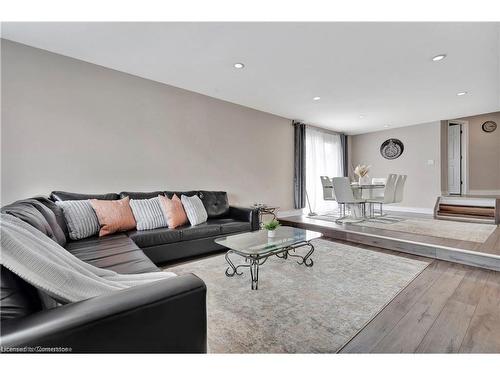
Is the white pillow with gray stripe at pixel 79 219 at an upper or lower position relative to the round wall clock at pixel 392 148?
lower

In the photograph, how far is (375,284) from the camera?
2.08 m

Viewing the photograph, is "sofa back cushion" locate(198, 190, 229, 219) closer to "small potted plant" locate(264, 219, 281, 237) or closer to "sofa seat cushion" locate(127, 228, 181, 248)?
"sofa seat cushion" locate(127, 228, 181, 248)

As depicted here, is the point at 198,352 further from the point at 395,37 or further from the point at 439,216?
the point at 439,216

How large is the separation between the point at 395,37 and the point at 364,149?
520 centimetres

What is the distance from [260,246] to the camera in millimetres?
2193

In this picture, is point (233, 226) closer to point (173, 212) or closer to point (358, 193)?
point (173, 212)

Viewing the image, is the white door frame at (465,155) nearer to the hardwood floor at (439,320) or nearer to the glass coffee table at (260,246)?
the hardwood floor at (439,320)

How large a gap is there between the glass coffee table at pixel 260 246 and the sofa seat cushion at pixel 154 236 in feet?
1.83

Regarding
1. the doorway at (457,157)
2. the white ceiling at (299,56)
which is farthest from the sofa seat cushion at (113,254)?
the doorway at (457,157)

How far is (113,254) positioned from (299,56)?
280cm

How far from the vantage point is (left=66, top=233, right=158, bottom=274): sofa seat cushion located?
157cm

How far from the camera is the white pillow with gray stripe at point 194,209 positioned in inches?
118
